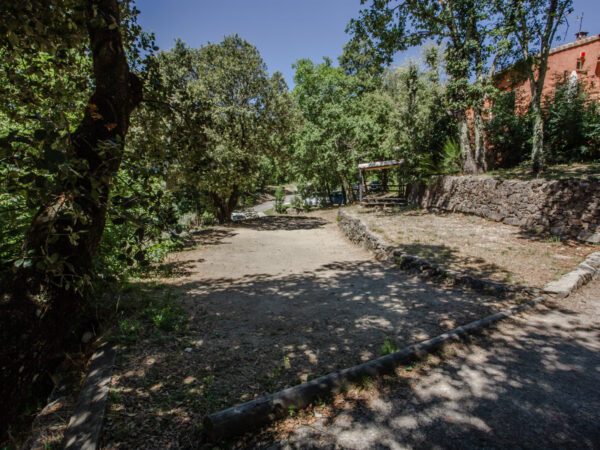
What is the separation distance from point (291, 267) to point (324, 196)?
78.3ft

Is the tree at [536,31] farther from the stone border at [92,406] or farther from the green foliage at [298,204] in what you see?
the green foliage at [298,204]

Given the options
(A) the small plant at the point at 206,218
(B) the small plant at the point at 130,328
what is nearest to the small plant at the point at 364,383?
(B) the small plant at the point at 130,328

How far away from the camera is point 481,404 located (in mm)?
2543

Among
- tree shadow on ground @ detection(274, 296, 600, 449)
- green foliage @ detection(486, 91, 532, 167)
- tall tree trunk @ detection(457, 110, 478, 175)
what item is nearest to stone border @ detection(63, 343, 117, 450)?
tree shadow on ground @ detection(274, 296, 600, 449)

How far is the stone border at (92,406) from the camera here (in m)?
2.11

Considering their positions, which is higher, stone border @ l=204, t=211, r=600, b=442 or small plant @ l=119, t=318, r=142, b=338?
small plant @ l=119, t=318, r=142, b=338

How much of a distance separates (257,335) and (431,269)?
4.26m

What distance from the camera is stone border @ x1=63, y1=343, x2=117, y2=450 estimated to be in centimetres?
211

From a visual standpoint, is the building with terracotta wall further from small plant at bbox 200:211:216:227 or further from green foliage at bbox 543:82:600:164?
small plant at bbox 200:211:216:227

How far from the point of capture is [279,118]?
1745 cm

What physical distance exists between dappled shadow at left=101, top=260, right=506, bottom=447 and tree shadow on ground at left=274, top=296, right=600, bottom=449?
62 cm

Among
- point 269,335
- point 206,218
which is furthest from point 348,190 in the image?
point 269,335

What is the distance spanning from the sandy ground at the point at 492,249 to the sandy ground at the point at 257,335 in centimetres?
109

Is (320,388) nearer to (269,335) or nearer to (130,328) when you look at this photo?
(269,335)
